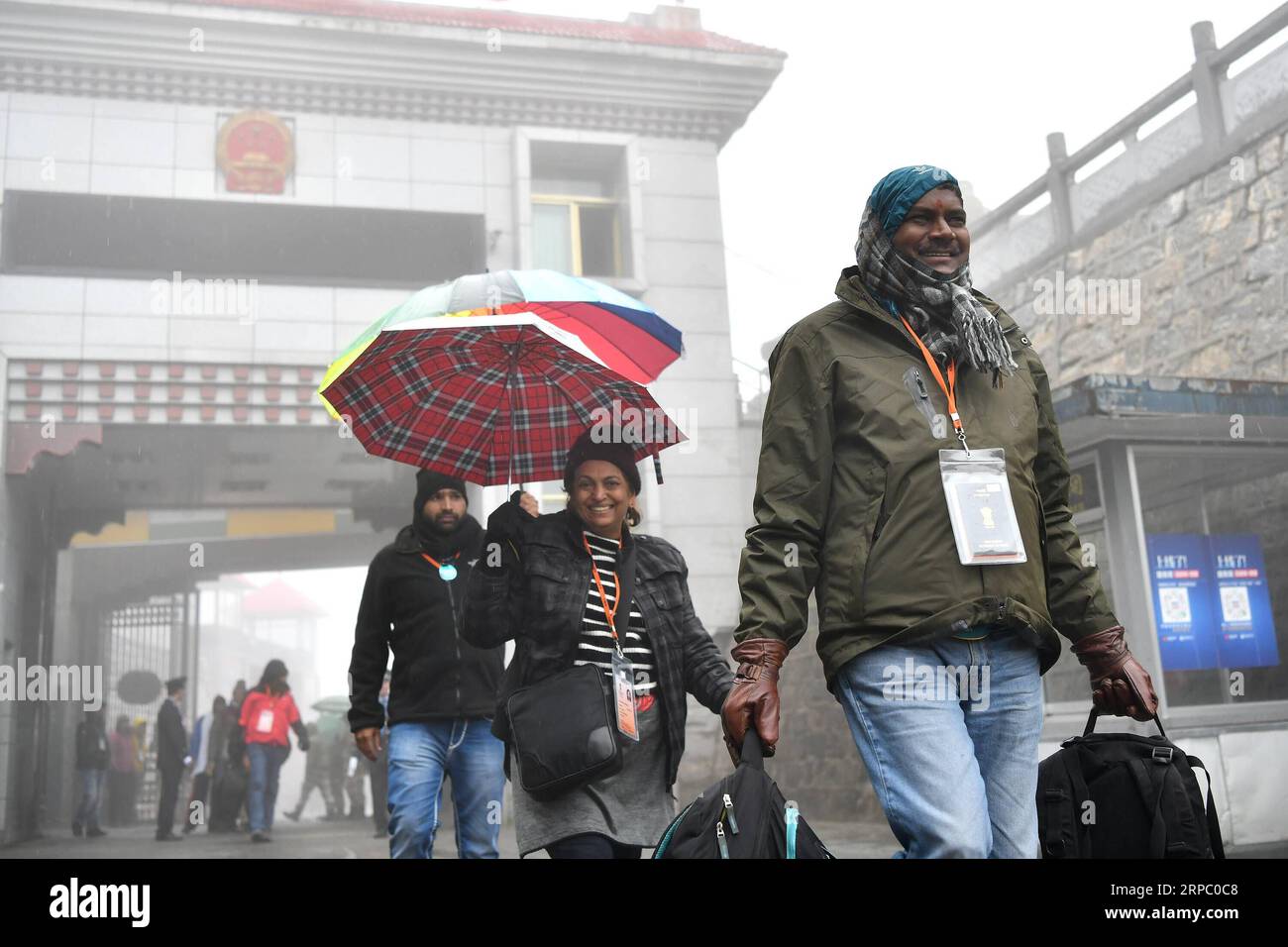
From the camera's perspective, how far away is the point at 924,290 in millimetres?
2861

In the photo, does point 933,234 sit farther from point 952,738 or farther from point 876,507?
point 952,738

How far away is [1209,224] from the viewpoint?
9664mm

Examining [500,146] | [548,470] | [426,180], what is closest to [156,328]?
[426,180]

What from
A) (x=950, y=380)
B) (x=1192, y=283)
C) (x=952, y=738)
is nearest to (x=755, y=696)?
(x=952, y=738)

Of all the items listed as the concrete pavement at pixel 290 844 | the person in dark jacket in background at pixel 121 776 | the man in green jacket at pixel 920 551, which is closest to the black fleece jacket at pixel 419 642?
the man in green jacket at pixel 920 551

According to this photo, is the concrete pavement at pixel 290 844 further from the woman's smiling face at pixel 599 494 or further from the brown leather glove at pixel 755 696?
the brown leather glove at pixel 755 696

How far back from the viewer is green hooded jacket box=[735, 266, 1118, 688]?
8.70 feet

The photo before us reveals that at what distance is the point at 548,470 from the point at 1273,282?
6.45 m

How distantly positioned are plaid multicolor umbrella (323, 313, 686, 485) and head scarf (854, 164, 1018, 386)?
6.25 feet

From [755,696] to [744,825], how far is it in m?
0.26

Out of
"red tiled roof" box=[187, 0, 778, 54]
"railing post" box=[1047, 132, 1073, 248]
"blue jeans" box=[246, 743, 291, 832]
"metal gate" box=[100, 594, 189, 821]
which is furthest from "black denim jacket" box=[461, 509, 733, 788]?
"metal gate" box=[100, 594, 189, 821]

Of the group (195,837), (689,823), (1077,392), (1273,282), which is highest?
(1273,282)
